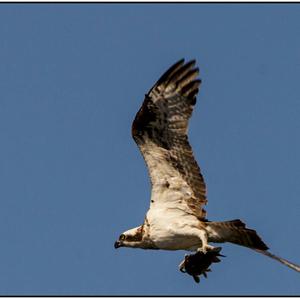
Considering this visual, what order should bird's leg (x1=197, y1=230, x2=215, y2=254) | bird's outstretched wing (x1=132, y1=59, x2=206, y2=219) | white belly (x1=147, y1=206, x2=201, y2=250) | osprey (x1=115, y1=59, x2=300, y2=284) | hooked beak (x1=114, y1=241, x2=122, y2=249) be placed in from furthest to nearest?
hooked beak (x1=114, y1=241, x2=122, y2=249), bird's outstretched wing (x1=132, y1=59, x2=206, y2=219), osprey (x1=115, y1=59, x2=300, y2=284), white belly (x1=147, y1=206, x2=201, y2=250), bird's leg (x1=197, y1=230, x2=215, y2=254)

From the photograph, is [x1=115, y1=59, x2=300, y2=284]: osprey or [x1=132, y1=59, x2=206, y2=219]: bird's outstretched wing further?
[x1=132, y1=59, x2=206, y2=219]: bird's outstretched wing

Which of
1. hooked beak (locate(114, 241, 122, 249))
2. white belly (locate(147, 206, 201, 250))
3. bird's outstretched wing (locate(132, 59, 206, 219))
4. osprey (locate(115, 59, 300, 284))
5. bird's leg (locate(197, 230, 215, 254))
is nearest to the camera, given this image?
bird's leg (locate(197, 230, 215, 254))

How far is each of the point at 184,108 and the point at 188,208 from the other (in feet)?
5.95

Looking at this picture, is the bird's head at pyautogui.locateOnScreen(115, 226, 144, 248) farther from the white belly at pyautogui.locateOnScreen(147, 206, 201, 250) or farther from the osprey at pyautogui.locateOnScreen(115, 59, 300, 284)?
the white belly at pyautogui.locateOnScreen(147, 206, 201, 250)

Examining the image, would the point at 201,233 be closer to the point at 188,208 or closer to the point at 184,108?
the point at 188,208

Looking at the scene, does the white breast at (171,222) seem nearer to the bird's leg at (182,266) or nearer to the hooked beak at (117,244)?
the bird's leg at (182,266)

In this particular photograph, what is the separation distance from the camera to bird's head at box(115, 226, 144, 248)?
16.1m

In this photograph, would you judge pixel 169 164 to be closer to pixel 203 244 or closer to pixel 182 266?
pixel 203 244

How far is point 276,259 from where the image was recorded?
50.7 ft

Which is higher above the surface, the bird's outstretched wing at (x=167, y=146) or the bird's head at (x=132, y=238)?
the bird's outstretched wing at (x=167, y=146)

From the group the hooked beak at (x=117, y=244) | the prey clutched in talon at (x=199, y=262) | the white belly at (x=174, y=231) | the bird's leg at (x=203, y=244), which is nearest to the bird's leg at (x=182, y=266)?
the prey clutched in talon at (x=199, y=262)

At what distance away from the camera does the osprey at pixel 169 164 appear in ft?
52.2

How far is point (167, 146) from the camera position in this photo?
52.9 feet

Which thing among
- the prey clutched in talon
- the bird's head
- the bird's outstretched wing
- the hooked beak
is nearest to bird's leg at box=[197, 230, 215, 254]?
the prey clutched in talon
